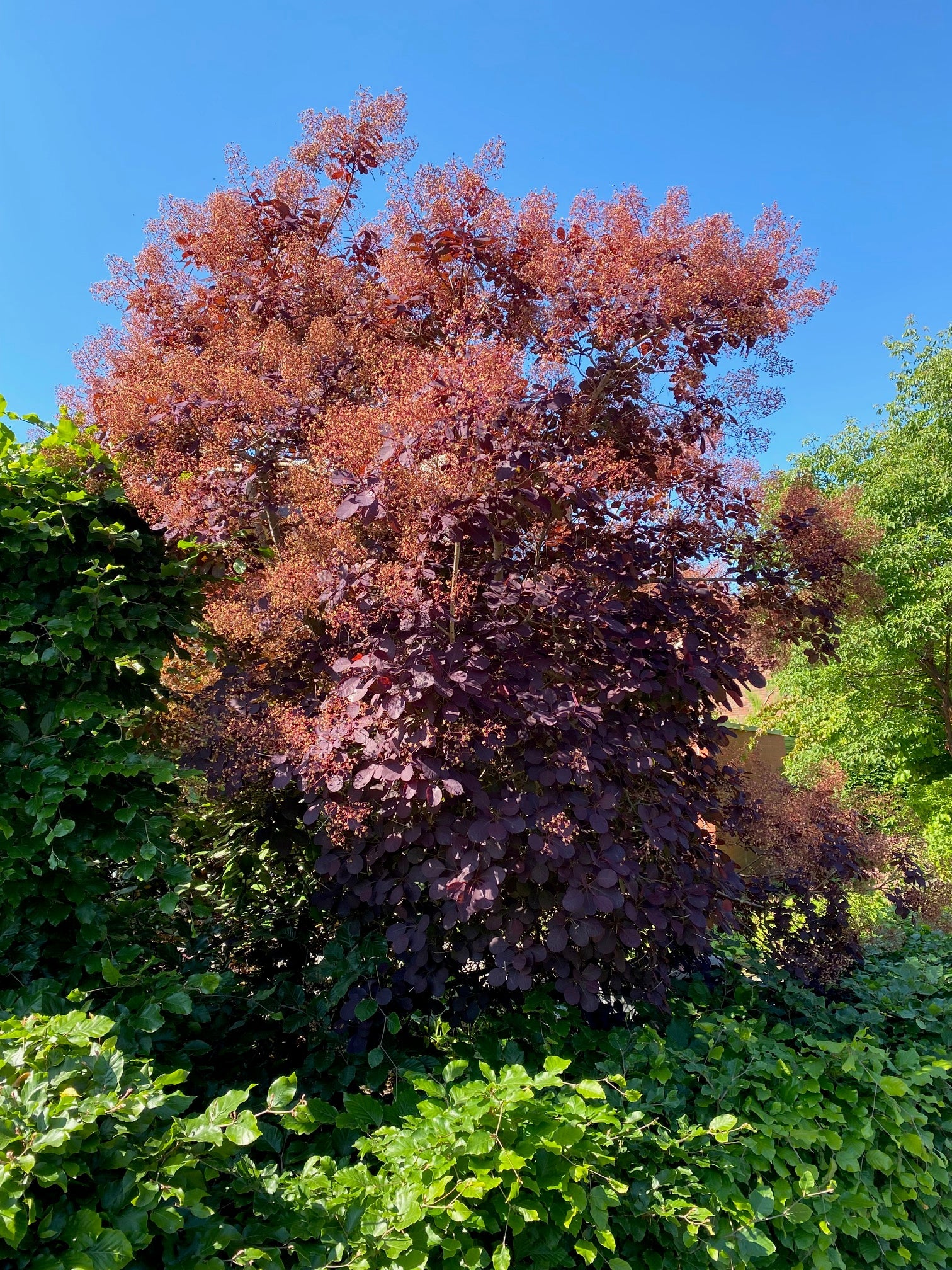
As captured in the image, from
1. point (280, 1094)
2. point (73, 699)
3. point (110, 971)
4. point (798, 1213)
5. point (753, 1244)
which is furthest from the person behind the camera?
point (73, 699)

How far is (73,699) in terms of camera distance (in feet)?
7.41

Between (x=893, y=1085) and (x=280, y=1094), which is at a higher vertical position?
(x=280, y=1094)

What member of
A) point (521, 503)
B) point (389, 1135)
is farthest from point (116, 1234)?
point (521, 503)

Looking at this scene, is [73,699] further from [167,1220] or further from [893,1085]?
[893,1085]

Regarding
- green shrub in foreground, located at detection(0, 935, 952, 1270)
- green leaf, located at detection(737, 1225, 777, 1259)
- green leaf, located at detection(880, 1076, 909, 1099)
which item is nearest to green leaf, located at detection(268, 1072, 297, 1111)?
green shrub in foreground, located at detection(0, 935, 952, 1270)

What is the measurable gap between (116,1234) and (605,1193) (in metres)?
1.06

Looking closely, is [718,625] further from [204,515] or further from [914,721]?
[914,721]

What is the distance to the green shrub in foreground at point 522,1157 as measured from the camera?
4.40 feet

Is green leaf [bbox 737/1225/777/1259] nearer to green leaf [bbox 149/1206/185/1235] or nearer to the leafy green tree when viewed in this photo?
green leaf [bbox 149/1206/185/1235]

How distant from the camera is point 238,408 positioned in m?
2.77

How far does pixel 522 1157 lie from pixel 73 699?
1.71 meters

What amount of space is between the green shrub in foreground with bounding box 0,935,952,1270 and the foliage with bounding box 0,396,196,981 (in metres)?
0.60

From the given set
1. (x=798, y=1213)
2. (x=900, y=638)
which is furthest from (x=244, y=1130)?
(x=900, y=638)

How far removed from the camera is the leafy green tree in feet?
37.1
